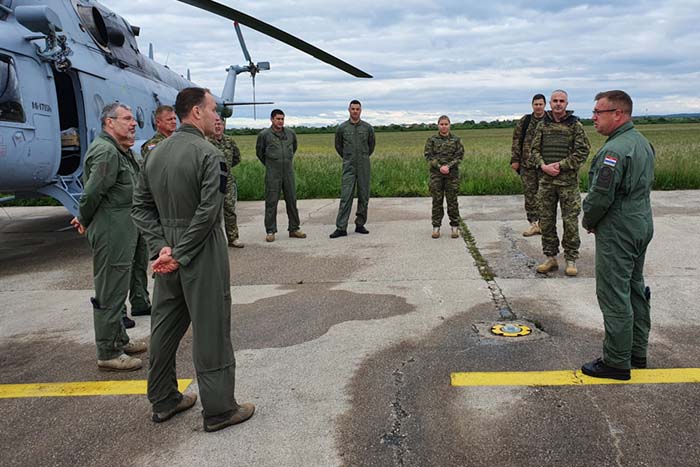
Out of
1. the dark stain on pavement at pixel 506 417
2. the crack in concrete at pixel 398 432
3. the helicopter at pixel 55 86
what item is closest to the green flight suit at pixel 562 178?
the dark stain on pavement at pixel 506 417

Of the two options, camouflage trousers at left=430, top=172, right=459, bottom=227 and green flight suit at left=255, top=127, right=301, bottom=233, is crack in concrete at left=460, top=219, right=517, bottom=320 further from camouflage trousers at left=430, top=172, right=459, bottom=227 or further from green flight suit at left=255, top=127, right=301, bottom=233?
green flight suit at left=255, top=127, right=301, bottom=233

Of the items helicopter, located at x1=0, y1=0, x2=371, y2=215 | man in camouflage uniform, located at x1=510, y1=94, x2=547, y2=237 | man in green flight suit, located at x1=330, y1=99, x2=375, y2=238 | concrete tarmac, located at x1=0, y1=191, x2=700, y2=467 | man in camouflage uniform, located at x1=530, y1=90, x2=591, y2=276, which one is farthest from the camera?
man in green flight suit, located at x1=330, y1=99, x2=375, y2=238

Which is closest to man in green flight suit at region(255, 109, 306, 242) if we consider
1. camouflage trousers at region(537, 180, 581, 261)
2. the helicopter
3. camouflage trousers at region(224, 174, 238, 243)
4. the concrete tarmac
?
camouflage trousers at region(224, 174, 238, 243)

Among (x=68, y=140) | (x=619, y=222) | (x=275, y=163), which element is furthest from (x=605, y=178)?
(x=68, y=140)

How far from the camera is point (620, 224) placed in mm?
3564

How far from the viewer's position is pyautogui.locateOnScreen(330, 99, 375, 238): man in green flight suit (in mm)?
8781

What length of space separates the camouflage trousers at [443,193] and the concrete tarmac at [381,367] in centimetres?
96

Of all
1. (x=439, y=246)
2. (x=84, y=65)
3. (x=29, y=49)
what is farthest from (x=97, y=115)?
(x=439, y=246)

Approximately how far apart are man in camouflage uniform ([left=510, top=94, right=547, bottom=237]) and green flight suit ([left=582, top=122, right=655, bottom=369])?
467 centimetres

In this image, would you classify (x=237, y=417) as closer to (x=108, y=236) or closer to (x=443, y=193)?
(x=108, y=236)

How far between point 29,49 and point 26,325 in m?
3.62

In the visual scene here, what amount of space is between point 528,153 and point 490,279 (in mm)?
2849

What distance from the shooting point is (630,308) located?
3553 mm

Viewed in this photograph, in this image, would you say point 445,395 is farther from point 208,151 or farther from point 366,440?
point 208,151
